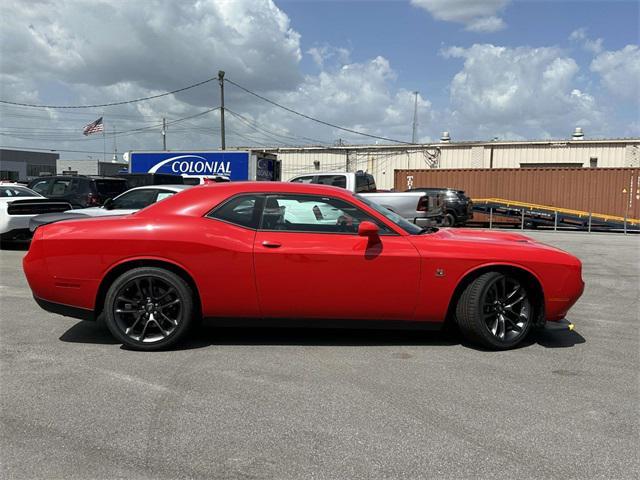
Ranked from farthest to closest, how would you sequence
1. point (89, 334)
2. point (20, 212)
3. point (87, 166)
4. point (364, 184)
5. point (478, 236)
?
point (87, 166) → point (364, 184) → point (20, 212) → point (89, 334) → point (478, 236)

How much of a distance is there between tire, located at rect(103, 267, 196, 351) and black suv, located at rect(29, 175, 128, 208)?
33.0ft

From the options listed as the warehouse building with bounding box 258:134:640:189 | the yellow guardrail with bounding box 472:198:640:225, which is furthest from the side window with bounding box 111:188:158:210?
the warehouse building with bounding box 258:134:640:189

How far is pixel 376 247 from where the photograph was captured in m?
4.43

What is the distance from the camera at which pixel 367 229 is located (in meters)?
4.30

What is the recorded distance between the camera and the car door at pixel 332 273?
14.4 ft

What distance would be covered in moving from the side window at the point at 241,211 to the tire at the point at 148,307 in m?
0.67

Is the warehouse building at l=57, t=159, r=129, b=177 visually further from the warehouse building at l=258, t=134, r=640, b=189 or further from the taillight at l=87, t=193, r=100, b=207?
the taillight at l=87, t=193, r=100, b=207

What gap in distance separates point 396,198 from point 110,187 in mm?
7753

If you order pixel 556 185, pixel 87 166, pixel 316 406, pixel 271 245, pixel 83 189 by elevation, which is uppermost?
pixel 87 166

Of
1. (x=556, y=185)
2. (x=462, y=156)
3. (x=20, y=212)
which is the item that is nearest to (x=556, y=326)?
(x=20, y=212)

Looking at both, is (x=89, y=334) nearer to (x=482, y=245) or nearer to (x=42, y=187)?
(x=482, y=245)

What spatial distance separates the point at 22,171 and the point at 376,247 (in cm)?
8492

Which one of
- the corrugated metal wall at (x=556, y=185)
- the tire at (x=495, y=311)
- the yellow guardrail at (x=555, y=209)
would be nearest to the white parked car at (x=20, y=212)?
the tire at (x=495, y=311)

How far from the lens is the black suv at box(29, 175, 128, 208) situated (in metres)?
13.6
